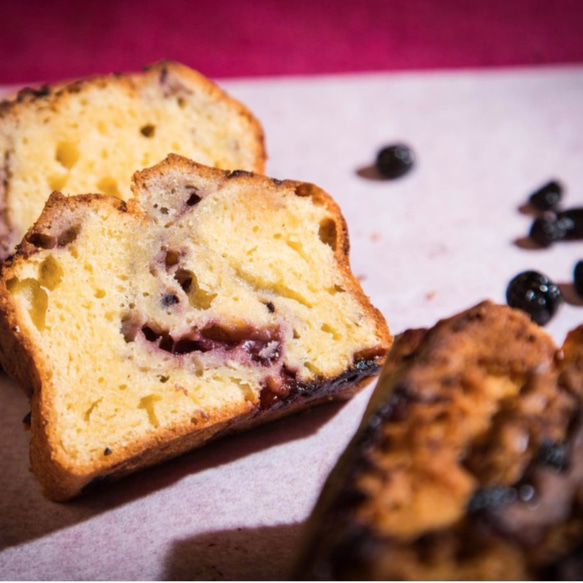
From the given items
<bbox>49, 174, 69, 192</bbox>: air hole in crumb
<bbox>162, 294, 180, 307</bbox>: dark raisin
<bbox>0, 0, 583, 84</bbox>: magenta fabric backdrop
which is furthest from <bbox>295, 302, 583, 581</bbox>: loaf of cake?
<bbox>0, 0, 583, 84</bbox>: magenta fabric backdrop

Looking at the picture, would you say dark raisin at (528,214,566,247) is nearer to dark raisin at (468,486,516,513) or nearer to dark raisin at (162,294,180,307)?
dark raisin at (162,294,180,307)

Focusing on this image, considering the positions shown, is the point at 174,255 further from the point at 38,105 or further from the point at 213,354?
the point at 38,105

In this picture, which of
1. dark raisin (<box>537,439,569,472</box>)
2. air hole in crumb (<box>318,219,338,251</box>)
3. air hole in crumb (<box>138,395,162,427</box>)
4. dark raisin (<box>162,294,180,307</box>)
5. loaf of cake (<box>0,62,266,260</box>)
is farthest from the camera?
loaf of cake (<box>0,62,266,260</box>)

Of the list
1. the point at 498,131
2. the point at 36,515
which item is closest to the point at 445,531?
the point at 36,515

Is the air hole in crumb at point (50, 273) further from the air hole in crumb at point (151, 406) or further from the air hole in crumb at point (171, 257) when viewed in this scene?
the air hole in crumb at point (151, 406)

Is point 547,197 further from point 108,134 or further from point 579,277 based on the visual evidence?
point 108,134
